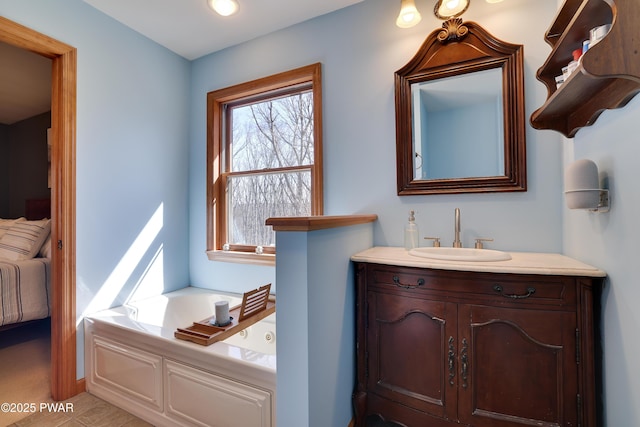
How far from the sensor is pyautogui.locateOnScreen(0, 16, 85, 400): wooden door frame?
1823mm

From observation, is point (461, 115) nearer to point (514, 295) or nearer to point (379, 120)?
point (379, 120)

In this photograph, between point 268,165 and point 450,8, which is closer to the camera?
point 450,8

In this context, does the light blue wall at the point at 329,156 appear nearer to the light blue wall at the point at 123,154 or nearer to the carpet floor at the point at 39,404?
the light blue wall at the point at 123,154

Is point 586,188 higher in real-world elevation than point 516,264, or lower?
higher

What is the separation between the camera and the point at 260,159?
2500 millimetres

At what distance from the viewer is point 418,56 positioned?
1770 mm

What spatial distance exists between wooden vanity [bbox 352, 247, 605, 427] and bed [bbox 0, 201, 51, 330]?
277 cm

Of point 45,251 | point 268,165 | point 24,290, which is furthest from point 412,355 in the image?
point 45,251

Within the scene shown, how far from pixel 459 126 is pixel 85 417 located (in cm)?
283

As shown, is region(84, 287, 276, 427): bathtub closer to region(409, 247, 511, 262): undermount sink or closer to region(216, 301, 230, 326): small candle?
region(216, 301, 230, 326): small candle

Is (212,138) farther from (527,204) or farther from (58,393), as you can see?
(527,204)

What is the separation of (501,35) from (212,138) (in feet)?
7.46

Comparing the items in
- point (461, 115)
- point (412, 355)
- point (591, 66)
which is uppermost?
point (461, 115)

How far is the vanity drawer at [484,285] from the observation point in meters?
1.11
